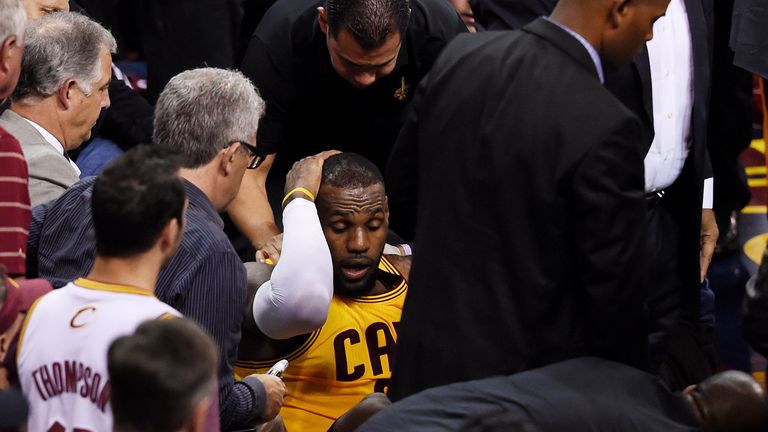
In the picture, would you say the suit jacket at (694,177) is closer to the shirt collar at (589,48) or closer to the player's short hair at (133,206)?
the shirt collar at (589,48)

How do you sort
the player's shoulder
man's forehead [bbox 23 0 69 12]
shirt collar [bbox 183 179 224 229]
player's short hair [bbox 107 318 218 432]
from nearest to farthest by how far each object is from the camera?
player's short hair [bbox 107 318 218 432], shirt collar [bbox 183 179 224 229], the player's shoulder, man's forehead [bbox 23 0 69 12]

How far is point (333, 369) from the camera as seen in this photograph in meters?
3.73

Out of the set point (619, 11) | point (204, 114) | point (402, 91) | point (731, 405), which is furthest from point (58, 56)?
point (731, 405)

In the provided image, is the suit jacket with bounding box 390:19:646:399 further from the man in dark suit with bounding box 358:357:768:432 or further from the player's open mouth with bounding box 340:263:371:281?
the player's open mouth with bounding box 340:263:371:281

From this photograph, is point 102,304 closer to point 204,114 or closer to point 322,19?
point 204,114

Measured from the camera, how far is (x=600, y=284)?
8.38ft

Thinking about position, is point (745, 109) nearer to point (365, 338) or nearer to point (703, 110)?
point (703, 110)

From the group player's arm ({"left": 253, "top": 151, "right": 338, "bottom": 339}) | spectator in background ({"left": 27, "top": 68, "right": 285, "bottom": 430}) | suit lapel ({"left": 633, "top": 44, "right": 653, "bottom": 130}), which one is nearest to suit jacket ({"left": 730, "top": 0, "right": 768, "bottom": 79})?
suit lapel ({"left": 633, "top": 44, "right": 653, "bottom": 130})

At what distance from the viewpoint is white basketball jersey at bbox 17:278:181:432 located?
2.48m

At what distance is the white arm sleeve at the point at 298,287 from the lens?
3.46 meters

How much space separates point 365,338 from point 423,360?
102cm

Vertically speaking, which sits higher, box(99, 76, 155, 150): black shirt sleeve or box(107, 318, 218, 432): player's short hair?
box(107, 318, 218, 432): player's short hair

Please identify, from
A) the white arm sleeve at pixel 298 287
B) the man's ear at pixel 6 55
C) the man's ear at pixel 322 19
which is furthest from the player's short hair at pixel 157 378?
the man's ear at pixel 322 19

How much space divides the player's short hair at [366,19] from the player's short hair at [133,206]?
1550 millimetres
